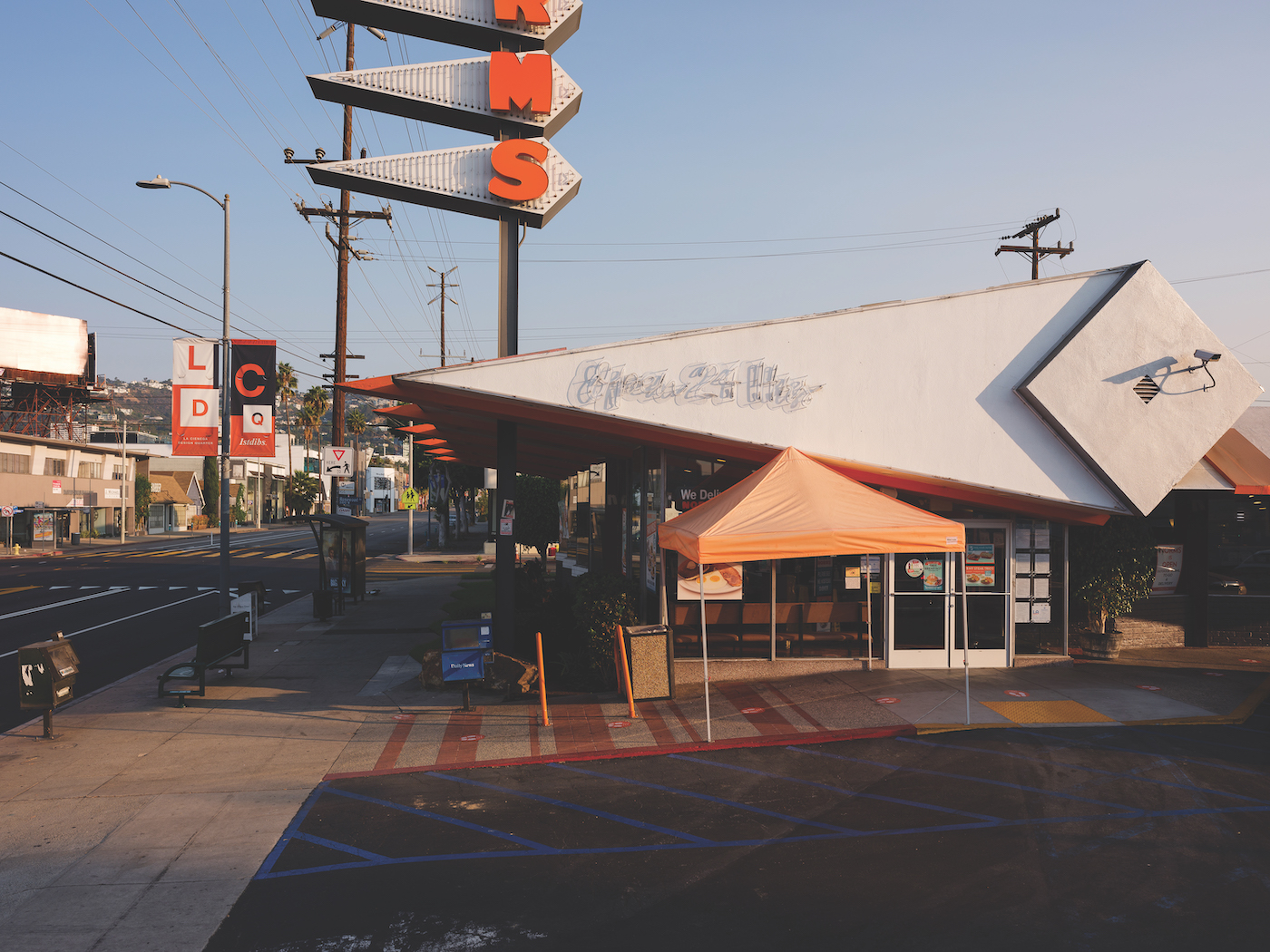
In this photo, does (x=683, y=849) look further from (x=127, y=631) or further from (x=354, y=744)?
(x=127, y=631)

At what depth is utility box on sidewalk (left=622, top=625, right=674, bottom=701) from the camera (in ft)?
39.4

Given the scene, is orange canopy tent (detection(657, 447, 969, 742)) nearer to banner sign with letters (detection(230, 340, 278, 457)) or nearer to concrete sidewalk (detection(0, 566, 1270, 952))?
concrete sidewalk (detection(0, 566, 1270, 952))

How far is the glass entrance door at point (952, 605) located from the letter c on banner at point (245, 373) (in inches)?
515

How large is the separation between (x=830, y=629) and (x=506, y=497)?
5.83 m

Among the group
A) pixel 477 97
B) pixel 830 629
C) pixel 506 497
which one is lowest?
pixel 830 629

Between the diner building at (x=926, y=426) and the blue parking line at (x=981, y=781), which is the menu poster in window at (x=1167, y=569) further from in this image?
the blue parking line at (x=981, y=781)

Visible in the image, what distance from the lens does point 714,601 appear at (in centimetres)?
1341

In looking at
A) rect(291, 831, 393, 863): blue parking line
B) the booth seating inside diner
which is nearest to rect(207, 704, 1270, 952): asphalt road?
rect(291, 831, 393, 863): blue parking line

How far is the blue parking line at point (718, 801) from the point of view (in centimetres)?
749

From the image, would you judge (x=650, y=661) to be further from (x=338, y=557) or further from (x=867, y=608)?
(x=338, y=557)

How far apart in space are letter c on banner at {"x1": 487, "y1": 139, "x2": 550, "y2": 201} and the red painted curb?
30.2 ft

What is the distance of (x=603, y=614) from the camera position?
12.5 meters

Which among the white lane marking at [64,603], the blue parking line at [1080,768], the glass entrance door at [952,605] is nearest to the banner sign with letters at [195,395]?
the white lane marking at [64,603]

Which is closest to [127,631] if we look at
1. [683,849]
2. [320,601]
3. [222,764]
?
[320,601]
